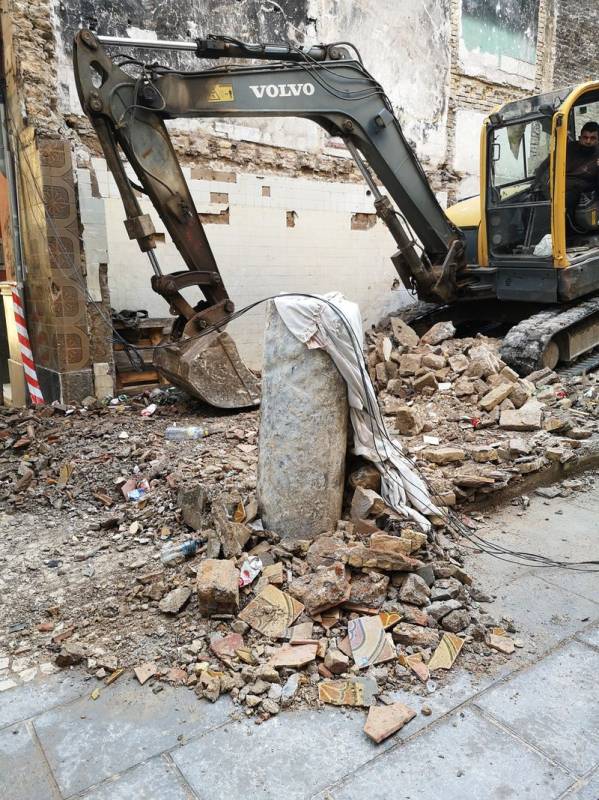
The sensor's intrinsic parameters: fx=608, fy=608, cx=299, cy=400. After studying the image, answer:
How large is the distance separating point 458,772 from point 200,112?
5.64 m

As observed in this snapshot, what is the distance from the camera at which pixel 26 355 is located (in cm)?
715

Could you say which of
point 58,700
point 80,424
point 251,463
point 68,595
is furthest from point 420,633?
point 80,424

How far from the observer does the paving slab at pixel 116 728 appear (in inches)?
89.0

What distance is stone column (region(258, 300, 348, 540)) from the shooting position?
3412 millimetres

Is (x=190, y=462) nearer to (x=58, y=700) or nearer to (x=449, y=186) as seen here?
(x=58, y=700)

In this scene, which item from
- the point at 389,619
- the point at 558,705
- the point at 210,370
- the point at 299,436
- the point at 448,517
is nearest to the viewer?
the point at 558,705

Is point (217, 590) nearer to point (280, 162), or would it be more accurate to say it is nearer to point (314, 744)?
point (314, 744)

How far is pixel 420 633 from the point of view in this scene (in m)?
2.86

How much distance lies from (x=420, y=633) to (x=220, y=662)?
36.8 inches

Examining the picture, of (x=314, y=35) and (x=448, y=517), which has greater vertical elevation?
(x=314, y=35)

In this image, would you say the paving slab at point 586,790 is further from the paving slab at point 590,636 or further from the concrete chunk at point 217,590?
the concrete chunk at point 217,590

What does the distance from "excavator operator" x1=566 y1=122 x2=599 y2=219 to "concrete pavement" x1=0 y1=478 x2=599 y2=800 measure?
6.09 metres

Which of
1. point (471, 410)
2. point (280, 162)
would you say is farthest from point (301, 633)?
point (280, 162)

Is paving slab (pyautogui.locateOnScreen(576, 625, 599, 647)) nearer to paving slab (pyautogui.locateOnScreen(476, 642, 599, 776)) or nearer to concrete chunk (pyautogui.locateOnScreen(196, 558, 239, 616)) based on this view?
paving slab (pyautogui.locateOnScreen(476, 642, 599, 776))
